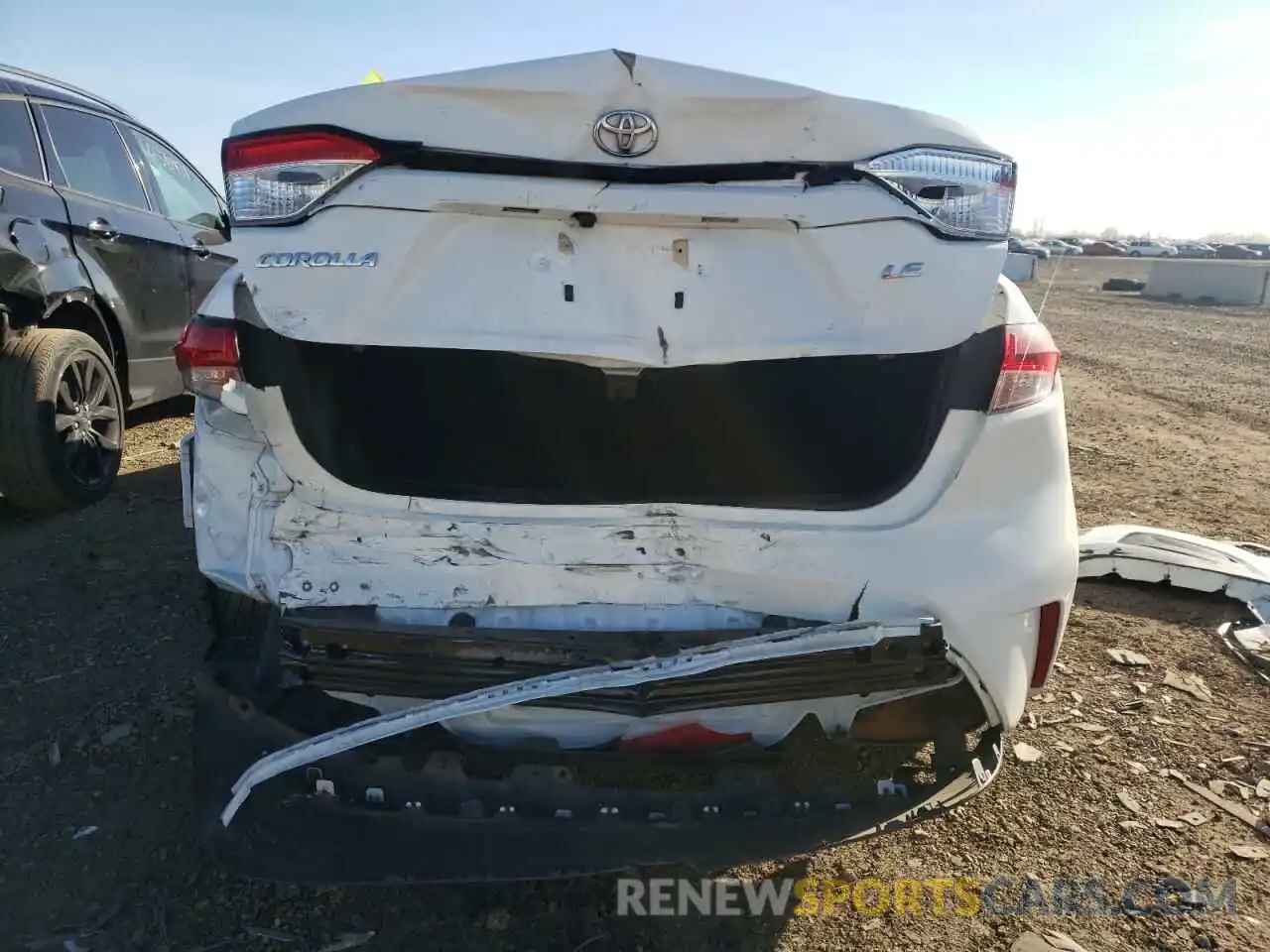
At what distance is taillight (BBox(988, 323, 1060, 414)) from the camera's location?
177cm

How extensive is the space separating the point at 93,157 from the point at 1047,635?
5354 millimetres

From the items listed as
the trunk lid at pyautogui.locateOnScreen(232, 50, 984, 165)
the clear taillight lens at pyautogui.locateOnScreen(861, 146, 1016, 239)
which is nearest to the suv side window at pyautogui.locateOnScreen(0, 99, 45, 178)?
the trunk lid at pyautogui.locateOnScreen(232, 50, 984, 165)

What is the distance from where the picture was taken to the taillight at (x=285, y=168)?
5.45ft

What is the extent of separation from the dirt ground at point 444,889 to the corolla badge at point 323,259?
3.03ft

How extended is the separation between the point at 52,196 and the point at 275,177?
3604 millimetres

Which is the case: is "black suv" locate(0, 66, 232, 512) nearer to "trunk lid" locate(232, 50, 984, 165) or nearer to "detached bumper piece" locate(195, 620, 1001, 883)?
"trunk lid" locate(232, 50, 984, 165)

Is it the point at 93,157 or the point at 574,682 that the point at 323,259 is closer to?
the point at 574,682

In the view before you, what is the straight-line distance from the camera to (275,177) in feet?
5.57

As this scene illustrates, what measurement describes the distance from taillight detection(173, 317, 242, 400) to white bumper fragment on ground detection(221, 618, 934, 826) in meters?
0.75

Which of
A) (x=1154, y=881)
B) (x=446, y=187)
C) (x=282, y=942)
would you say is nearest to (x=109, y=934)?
(x=282, y=942)

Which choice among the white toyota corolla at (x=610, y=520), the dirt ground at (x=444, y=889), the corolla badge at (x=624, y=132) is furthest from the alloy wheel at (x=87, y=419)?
the corolla badge at (x=624, y=132)

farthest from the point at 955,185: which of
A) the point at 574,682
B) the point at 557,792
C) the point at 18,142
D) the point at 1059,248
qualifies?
the point at 1059,248

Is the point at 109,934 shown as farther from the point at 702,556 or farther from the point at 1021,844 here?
the point at 1021,844

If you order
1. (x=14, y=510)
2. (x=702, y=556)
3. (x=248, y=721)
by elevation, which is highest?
(x=702, y=556)
